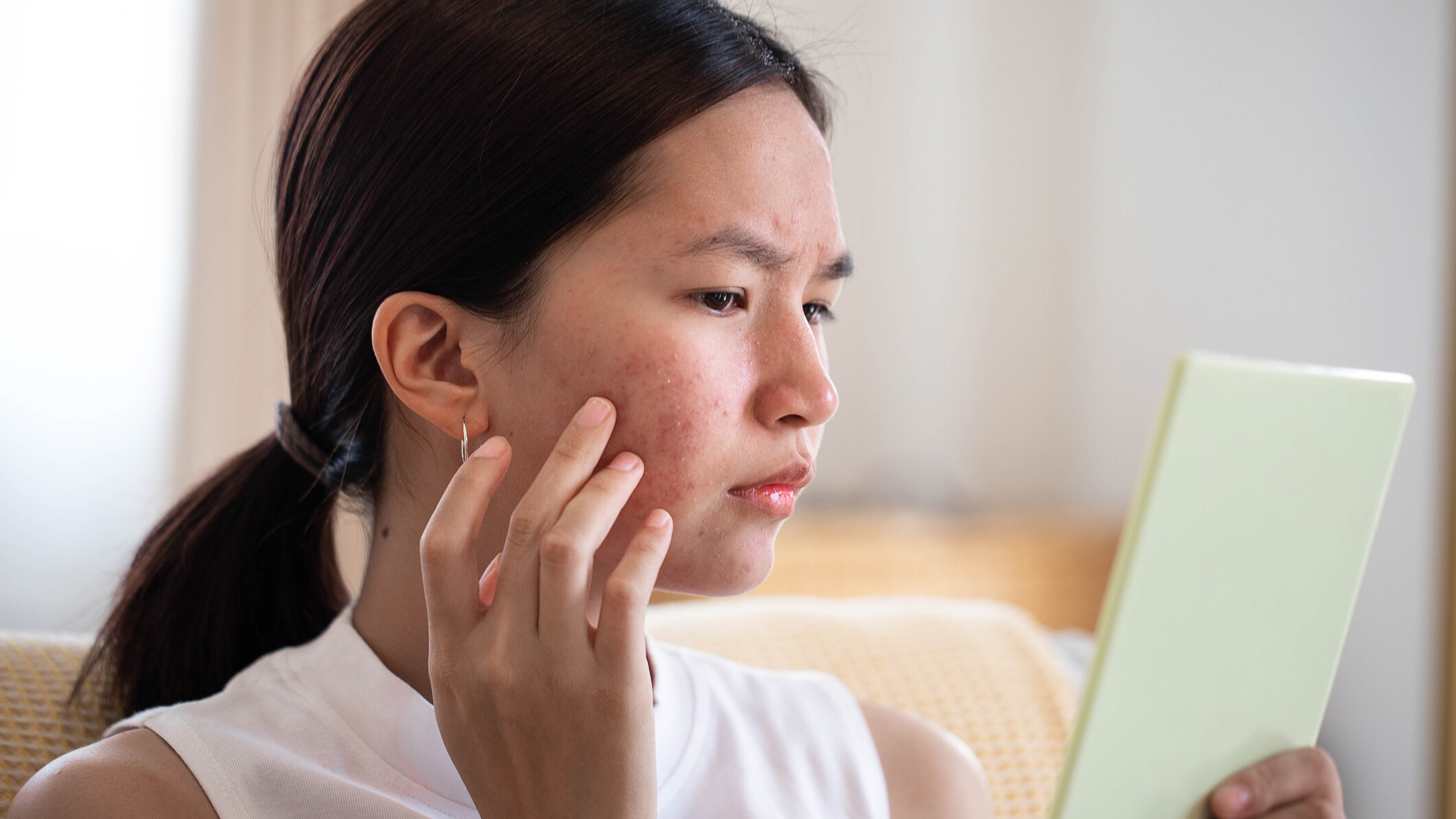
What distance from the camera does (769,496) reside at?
839 mm

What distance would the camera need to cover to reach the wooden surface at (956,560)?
237 cm

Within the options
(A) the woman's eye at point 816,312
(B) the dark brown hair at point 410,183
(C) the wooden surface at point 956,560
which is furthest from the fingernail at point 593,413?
(C) the wooden surface at point 956,560

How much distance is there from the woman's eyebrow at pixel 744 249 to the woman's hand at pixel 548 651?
0.56 ft

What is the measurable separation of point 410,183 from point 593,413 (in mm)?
252

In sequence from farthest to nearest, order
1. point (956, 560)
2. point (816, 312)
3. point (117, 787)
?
1. point (956, 560)
2. point (816, 312)
3. point (117, 787)

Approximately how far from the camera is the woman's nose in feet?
2.65

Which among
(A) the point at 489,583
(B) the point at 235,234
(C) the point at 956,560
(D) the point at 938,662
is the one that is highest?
(A) the point at 489,583

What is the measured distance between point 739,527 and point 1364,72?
266cm

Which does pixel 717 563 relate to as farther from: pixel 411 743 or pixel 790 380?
pixel 411 743

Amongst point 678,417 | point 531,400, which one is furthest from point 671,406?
point 531,400

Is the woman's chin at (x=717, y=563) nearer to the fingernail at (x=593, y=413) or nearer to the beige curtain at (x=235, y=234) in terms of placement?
the fingernail at (x=593, y=413)

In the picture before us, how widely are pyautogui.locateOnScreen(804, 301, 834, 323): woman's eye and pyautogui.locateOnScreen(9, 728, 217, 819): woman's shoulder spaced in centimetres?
60

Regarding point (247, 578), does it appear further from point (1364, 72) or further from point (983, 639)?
point (1364, 72)

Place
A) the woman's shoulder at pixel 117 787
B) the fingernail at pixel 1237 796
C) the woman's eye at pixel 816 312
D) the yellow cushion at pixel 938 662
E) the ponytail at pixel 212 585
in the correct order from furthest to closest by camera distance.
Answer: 1. the yellow cushion at pixel 938 662
2. the ponytail at pixel 212 585
3. the woman's eye at pixel 816 312
4. the woman's shoulder at pixel 117 787
5. the fingernail at pixel 1237 796
